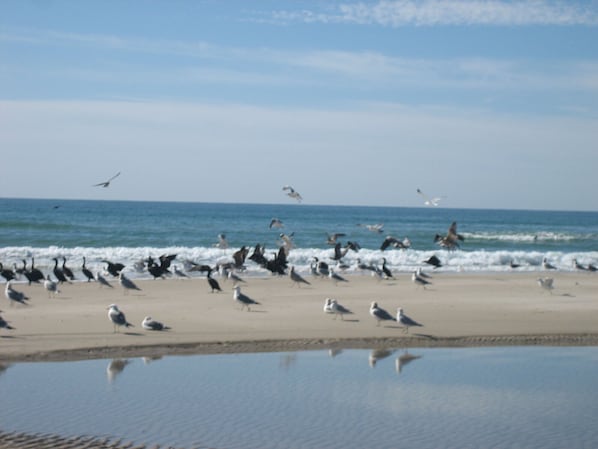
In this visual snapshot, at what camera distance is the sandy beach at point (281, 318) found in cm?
1240

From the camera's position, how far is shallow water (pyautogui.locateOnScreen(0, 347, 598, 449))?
799 cm

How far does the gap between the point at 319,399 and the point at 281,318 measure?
18.3 feet

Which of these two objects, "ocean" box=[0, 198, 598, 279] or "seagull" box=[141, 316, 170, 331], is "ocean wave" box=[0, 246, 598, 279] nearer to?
"ocean" box=[0, 198, 598, 279]

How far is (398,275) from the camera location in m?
25.5

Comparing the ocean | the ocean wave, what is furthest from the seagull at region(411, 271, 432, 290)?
the ocean wave

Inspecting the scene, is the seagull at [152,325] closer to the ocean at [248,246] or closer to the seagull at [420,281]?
the seagull at [420,281]

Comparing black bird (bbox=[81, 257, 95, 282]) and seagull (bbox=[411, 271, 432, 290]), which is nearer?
seagull (bbox=[411, 271, 432, 290])

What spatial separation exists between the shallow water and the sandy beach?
75cm

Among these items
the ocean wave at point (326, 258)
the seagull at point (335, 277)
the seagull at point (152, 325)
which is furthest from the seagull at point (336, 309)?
the ocean wave at point (326, 258)

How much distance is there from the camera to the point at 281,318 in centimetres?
1502

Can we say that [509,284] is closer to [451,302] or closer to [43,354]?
[451,302]

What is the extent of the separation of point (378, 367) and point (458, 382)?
130 cm

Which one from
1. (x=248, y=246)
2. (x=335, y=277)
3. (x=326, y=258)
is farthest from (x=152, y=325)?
(x=248, y=246)

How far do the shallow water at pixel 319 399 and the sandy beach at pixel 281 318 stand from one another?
0.75 meters
